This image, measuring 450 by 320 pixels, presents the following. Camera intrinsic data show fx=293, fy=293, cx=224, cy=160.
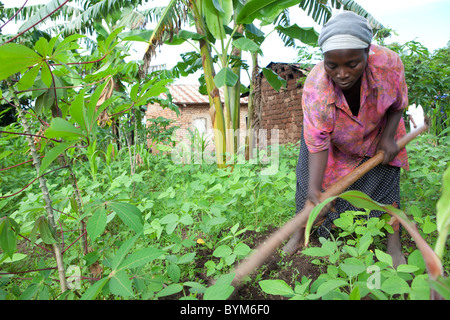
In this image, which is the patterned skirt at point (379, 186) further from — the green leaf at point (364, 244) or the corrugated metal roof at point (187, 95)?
the corrugated metal roof at point (187, 95)

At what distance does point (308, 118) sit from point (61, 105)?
1.10m

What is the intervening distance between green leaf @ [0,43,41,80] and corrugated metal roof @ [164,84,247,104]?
12644mm

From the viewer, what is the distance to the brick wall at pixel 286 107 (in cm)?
742

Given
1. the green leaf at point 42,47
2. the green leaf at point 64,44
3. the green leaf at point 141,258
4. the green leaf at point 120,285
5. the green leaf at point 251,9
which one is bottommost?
the green leaf at point 120,285

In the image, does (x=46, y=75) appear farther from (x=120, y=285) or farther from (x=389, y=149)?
(x=389, y=149)

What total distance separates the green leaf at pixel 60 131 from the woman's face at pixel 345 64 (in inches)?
41.3

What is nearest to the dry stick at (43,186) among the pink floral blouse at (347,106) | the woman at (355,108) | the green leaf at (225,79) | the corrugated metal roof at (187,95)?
the woman at (355,108)

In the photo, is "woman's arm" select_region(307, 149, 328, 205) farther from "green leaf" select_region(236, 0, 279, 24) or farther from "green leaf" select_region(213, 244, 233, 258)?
"green leaf" select_region(236, 0, 279, 24)

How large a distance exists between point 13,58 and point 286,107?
778cm

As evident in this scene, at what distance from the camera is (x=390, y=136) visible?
156 centimetres

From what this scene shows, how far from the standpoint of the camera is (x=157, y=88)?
0.91 metres
